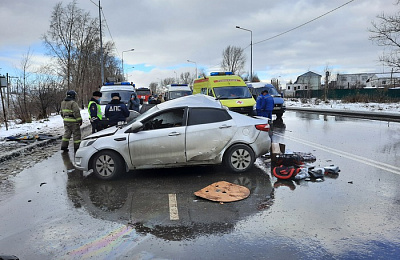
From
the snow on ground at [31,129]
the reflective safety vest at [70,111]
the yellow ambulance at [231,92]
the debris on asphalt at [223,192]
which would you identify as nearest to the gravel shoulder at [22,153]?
the reflective safety vest at [70,111]

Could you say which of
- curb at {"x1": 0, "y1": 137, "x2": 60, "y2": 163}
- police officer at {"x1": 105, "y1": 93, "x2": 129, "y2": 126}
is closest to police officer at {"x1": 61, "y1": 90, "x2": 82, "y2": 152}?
police officer at {"x1": 105, "y1": 93, "x2": 129, "y2": 126}

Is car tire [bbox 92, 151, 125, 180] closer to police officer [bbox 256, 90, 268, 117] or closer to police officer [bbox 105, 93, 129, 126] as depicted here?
police officer [bbox 105, 93, 129, 126]

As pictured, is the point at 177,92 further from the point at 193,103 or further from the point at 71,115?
the point at 193,103

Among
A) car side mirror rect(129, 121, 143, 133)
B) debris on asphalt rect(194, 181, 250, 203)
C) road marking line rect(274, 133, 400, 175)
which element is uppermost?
car side mirror rect(129, 121, 143, 133)

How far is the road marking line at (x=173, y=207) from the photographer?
166 inches

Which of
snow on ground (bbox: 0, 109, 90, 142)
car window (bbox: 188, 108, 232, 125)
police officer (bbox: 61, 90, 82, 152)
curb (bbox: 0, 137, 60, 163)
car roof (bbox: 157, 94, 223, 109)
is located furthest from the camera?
snow on ground (bbox: 0, 109, 90, 142)

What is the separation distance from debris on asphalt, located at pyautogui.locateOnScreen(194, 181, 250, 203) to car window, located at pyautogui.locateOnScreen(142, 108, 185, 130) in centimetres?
155

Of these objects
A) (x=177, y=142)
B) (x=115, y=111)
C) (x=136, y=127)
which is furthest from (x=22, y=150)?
(x=177, y=142)

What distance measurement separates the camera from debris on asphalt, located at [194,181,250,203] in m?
4.89

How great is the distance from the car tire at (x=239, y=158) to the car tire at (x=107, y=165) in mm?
2231

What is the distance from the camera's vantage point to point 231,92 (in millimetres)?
14305

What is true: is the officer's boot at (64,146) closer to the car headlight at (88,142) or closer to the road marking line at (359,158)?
the car headlight at (88,142)

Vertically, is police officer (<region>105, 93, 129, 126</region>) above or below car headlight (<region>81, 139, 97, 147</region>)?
above

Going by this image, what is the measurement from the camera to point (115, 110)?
841 cm
